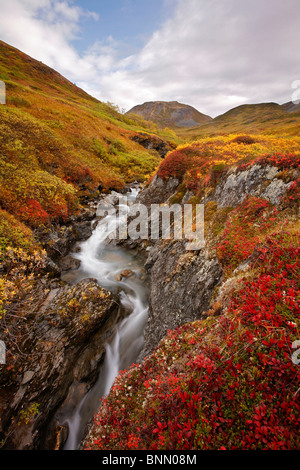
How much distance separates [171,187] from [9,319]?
17.4m

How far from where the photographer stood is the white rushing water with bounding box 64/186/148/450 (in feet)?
27.6

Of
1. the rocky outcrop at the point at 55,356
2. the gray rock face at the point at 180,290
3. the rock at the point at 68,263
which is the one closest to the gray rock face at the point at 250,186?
the gray rock face at the point at 180,290

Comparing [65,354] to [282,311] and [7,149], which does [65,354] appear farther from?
[7,149]

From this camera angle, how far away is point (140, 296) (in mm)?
13867

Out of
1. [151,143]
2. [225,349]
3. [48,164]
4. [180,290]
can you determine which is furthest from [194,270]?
[151,143]

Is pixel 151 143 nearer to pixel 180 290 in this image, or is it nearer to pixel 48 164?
pixel 48 164

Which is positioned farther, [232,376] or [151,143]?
[151,143]

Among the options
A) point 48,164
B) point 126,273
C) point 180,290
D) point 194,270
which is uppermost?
point 48,164

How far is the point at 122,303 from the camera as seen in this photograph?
12.9m

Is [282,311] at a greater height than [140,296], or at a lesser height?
greater

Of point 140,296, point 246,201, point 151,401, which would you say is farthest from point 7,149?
point 151,401

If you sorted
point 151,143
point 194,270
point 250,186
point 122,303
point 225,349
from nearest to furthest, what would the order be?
point 225,349
point 194,270
point 250,186
point 122,303
point 151,143

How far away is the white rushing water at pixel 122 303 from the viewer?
842cm

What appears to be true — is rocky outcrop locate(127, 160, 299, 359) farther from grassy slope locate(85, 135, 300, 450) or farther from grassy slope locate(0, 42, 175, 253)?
grassy slope locate(0, 42, 175, 253)
